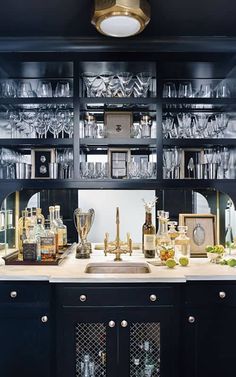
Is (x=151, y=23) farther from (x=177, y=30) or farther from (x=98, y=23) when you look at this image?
(x=98, y=23)

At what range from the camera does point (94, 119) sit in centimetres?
262

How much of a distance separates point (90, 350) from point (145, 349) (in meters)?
0.32

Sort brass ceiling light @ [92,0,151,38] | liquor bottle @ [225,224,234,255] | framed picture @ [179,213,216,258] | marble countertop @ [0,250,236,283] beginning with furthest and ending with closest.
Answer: liquor bottle @ [225,224,234,255], framed picture @ [179,213,216,258], marble countertop @ [0,250,236,283], brass ceiling light @ [92,0,151,38]

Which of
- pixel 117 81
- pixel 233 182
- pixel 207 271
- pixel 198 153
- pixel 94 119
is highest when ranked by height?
pixel 117 81

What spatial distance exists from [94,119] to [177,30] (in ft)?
2.68

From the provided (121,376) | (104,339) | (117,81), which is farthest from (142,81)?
(121,376)

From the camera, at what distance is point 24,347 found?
2.07 meters

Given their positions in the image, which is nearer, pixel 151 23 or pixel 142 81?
pixel 151 23

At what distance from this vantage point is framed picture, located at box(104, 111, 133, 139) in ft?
8.39

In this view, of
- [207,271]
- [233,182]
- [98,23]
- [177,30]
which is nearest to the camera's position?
[98,23]

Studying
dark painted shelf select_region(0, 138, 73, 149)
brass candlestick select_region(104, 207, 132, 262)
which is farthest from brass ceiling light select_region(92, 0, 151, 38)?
brass candlestick select_region(104, 207, 132, 262)

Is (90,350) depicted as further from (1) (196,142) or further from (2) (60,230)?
(1) (196,142)

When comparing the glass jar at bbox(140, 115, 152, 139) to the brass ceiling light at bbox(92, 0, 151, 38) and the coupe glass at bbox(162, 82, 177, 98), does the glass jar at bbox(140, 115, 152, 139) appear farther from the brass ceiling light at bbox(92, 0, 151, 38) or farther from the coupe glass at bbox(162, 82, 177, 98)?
the brass ceiling light at bbox(92, 0, 151, 38)

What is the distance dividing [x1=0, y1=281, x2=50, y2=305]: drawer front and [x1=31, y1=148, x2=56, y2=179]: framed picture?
83cm
